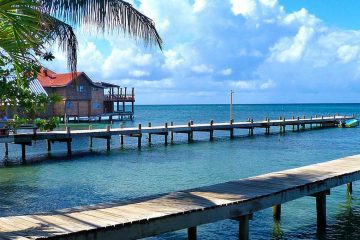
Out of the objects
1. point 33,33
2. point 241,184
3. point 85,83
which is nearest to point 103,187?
point 241,184

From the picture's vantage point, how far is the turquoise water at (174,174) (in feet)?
43.3

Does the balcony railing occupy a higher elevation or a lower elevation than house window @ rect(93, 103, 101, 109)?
higher

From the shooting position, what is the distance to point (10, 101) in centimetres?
974

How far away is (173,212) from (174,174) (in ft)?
45.7

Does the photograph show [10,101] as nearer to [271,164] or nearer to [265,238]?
[265,238]

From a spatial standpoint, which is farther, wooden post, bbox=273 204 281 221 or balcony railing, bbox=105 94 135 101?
balcony railing, bbox=105 94 135 101

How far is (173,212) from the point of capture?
8906 mm

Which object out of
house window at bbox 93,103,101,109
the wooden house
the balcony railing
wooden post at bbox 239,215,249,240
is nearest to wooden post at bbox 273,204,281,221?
wooden post at bbox 239,215,249,240

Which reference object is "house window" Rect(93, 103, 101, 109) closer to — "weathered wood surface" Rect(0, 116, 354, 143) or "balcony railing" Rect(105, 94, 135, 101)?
"balcony railing" Rect(105, 94, 135, 101)

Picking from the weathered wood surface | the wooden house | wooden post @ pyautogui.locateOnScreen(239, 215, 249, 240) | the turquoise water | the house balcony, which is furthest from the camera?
the house balcony

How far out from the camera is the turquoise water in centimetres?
1320

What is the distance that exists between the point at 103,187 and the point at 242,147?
62.5 feet

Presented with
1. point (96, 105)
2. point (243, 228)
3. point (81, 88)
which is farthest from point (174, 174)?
point (96, 105)

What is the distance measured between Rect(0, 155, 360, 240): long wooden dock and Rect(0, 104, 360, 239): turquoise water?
1229 mm
